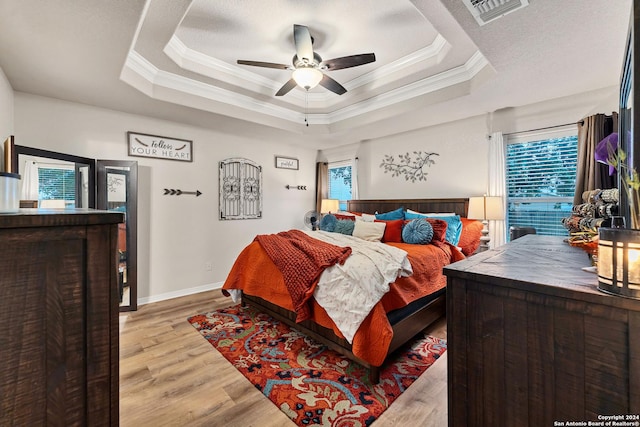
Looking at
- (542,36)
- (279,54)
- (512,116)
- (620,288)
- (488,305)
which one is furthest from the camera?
(512,116)

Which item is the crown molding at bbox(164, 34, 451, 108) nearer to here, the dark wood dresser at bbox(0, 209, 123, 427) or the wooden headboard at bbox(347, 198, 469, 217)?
the wooden headboard at bbox(347, 198, 469, 217)

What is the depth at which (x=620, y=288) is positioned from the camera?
2.26 feet

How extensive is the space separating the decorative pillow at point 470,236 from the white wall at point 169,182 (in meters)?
3.03

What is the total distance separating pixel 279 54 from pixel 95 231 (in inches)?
109

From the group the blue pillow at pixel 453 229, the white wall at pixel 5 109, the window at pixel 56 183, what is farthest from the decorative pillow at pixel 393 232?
the white wall at pixel 5 109

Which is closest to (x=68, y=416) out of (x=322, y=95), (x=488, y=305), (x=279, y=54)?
(x=488, y=305)

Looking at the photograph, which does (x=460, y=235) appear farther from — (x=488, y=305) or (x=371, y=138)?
(x=488, y=305)

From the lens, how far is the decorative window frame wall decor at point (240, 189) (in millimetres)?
4293

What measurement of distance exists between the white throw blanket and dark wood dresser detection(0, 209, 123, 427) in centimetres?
141

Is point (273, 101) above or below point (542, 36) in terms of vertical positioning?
above

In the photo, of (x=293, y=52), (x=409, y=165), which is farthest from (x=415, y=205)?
(x=293, y=52)

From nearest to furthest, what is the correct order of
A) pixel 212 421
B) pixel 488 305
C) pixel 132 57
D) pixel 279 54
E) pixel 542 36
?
pixel 488 305 → pixel 212 421 → pixel 542 36 → pixel 132 57 → pixel 279 54

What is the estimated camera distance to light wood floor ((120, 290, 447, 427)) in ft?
5.34

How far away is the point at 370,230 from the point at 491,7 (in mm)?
2387
